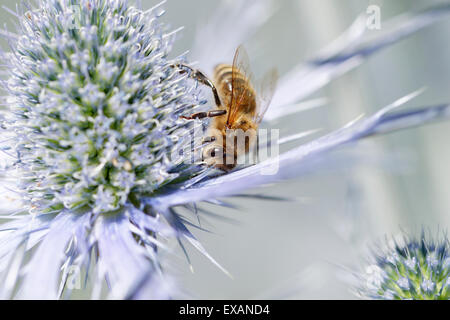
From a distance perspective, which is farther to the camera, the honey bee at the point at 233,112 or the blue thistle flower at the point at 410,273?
the honey bee at the point at 233,112

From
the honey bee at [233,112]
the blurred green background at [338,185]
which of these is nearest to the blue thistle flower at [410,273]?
the blurred green background at [338,185]

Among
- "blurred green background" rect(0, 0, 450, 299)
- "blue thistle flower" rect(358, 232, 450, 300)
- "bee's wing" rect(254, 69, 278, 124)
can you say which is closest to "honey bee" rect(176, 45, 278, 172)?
"bee's wing" rect(254, 69, 278, 124)

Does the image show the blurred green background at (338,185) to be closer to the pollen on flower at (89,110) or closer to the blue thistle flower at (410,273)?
the blue thistle flower at (410,273)

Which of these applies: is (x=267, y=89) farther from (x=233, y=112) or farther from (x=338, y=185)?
(x=338, y=185)

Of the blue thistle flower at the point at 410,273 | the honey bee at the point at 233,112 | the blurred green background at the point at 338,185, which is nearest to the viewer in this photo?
the blue thistle flower at the point at 410,273

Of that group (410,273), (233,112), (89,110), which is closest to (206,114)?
(233,112)

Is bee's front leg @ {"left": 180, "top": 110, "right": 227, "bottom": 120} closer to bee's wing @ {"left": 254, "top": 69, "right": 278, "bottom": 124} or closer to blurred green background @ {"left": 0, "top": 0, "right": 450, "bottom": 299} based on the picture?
bee's wing @ {"left": 254, "top": 69, "right": 278, "bottom": 124}
